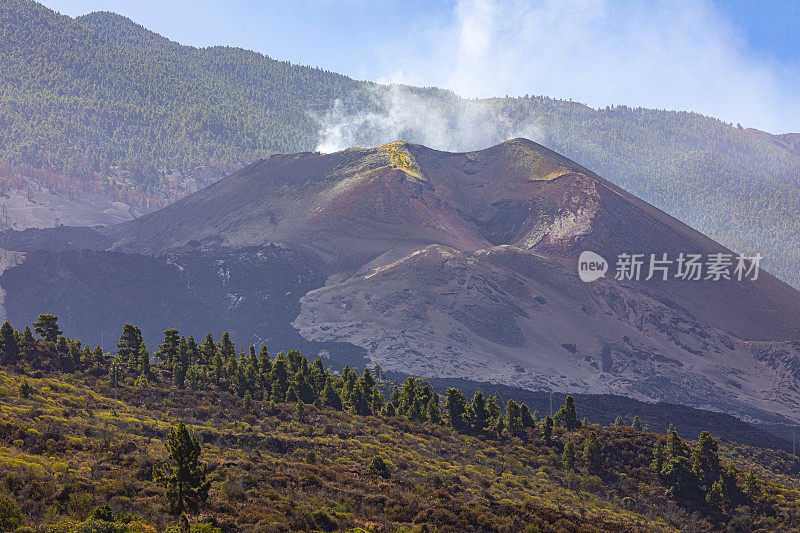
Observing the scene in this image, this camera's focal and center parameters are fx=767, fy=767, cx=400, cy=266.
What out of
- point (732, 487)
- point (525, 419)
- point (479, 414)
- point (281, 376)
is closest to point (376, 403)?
point (281, 376)

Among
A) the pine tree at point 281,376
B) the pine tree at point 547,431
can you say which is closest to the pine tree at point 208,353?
A: the pine tree at point 281,376

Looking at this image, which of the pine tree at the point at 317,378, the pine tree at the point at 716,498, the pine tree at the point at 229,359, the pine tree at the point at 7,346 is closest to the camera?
the pine tree at the point at 716,498

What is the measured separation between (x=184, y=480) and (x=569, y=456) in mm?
49345

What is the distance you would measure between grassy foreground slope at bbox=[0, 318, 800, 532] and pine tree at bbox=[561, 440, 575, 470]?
0.99 feet

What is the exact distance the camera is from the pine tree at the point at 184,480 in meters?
39.2

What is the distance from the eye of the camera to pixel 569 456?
78.8 meters

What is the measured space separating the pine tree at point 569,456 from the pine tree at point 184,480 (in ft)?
155

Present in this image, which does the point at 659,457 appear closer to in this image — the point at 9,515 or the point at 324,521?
the point at 324,521

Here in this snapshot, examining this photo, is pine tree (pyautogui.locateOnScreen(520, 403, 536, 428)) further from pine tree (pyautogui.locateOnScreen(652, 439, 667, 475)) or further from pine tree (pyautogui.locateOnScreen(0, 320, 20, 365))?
pine tree (pyautogui.locateOnScreen(0, 320, 20, 365))

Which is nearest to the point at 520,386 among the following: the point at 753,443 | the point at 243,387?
the point at 753,443

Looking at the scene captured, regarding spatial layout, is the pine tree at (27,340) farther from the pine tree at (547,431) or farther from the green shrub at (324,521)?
the pine tree at (547,431)

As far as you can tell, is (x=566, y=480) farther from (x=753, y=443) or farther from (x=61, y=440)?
(x=753, y=443)

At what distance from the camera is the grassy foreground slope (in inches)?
1636

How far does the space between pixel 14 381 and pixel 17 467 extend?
29.3 meters
